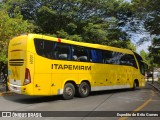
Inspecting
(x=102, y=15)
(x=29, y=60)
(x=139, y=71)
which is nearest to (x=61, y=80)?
(x=29, y=60)

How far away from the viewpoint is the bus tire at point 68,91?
16.2 m

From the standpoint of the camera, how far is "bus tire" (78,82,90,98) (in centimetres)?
1736

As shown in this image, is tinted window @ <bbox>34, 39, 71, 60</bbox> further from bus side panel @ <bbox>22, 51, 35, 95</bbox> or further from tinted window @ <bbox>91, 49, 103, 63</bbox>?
tinted window @ <bbox>91, 49, 103, 63</bbox>

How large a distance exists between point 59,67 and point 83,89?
2.58 m

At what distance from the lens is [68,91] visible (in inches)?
646

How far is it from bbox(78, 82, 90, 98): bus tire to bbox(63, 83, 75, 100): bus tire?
2.33ft

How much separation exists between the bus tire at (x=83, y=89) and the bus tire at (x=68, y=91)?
0.71 m

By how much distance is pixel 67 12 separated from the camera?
112ft

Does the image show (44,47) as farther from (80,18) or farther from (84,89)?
(80,18)

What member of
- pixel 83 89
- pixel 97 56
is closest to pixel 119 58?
pixel 97 56

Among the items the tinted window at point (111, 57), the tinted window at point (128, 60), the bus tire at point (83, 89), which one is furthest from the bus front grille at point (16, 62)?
the tinted window at point (128, 60)

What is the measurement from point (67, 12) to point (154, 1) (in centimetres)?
1233

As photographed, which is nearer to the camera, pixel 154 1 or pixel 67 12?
pixel 154 1

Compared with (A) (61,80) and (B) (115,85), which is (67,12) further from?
(A) (61,80)
